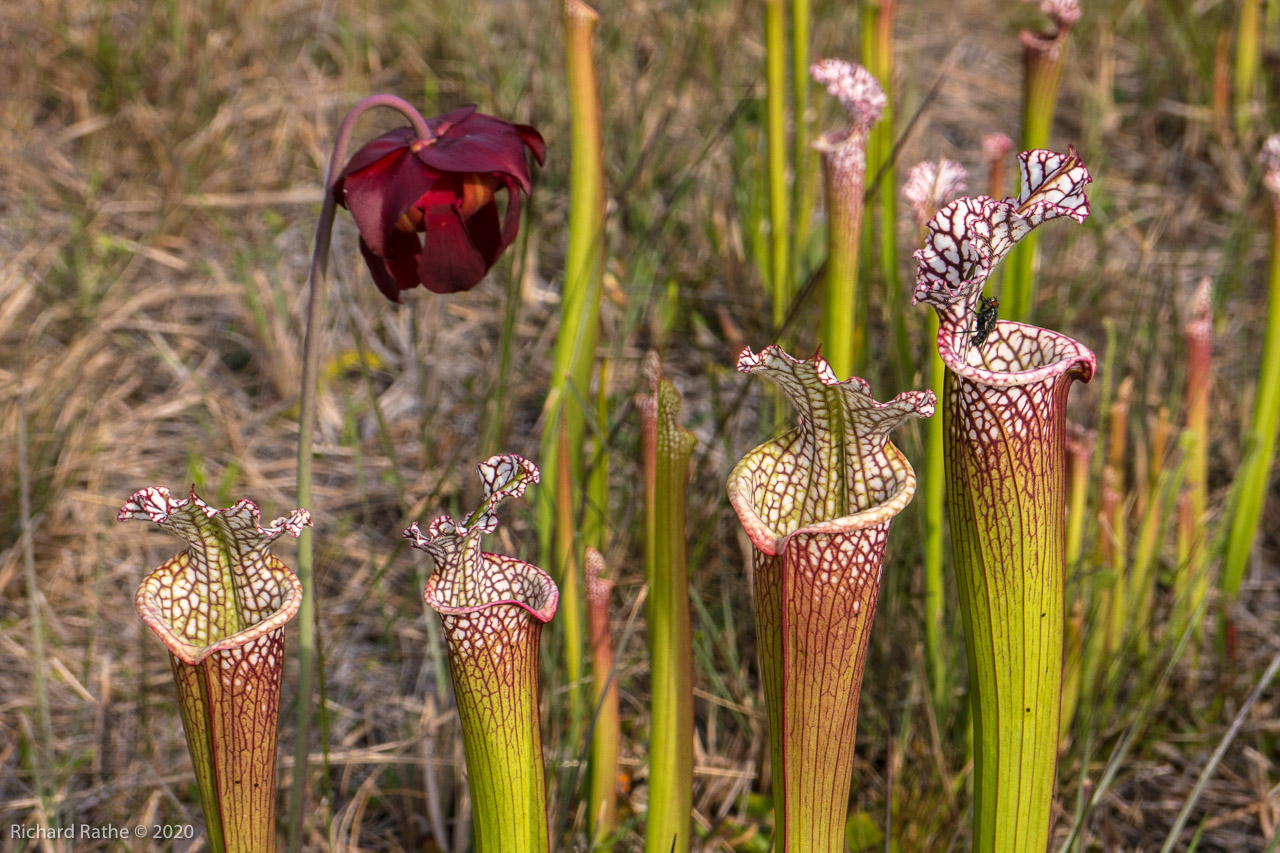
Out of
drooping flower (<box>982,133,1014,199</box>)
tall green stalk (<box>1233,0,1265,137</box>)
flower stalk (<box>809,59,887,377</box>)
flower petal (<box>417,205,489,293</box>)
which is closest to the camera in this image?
flower petal (<box>417,205,489,293</box>)

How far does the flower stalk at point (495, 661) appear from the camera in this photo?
3.09 ft

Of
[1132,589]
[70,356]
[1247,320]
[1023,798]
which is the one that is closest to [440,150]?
[1023,798]

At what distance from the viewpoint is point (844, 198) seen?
4.44ft

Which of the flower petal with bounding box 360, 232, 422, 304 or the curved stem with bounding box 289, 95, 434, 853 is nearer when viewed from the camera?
the curved stem with bounding box 289, 95, 434, 853

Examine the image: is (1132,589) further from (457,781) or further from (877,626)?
(457,781)

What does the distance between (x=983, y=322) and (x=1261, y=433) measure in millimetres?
1384

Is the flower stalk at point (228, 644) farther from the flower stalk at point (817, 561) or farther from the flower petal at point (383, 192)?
the flower stalk at point (817, 561)

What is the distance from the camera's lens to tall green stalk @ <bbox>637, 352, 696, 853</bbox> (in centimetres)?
102

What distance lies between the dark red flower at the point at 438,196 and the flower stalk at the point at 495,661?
350mm

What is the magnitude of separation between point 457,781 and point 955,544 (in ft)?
3.79

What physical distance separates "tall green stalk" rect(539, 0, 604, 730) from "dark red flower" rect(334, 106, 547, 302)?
9.3 inches

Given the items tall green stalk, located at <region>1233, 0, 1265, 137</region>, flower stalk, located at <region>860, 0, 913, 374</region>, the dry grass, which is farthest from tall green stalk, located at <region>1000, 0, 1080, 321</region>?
tall green stalk, located at <region>1233, 0, 1265, 137</region>

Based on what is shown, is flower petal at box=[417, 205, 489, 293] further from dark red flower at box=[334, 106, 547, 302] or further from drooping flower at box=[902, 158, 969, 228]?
drooping flower at box=[902, 158, 969, 228]

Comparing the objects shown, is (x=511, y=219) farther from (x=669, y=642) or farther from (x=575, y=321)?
(x=669, y=642)
